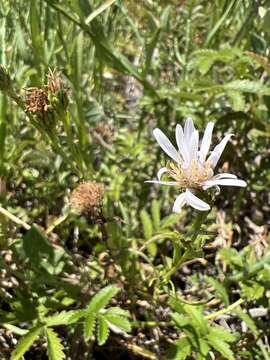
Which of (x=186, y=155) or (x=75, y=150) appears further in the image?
(x=75, y=150)

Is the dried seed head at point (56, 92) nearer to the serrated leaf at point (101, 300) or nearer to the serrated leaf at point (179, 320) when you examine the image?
the serrated leaf at point (101, 300)

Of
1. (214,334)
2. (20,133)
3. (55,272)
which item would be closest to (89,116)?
(20,133)

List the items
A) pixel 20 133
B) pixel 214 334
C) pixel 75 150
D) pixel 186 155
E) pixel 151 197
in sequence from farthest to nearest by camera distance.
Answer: pixel 151 197, pixel 20 133, pixel 75 150, pixel 214 334, pixel 186 155

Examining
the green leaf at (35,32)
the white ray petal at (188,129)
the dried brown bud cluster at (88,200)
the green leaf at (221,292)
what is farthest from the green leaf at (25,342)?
the green leaf at (35,32)

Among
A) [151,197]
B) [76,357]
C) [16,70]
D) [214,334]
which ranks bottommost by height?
[76,357]

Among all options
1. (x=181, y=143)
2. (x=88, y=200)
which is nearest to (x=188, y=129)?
(x=181, y=143)

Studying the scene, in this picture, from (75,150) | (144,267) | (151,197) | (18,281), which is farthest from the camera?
(151,197)

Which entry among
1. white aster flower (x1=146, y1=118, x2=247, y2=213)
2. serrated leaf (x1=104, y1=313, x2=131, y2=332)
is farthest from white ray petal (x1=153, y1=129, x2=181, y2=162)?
serrated leaf (x1=104, y1=313, x2=131, y2=332)

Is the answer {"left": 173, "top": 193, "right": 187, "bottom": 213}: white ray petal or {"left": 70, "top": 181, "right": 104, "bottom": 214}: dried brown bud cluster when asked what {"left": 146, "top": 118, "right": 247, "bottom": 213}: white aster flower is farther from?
{"left": 70, "top": 181, "right": 104, "bottom": 214}: dried brown bud cluster

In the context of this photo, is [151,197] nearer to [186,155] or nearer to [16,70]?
[16,70]
